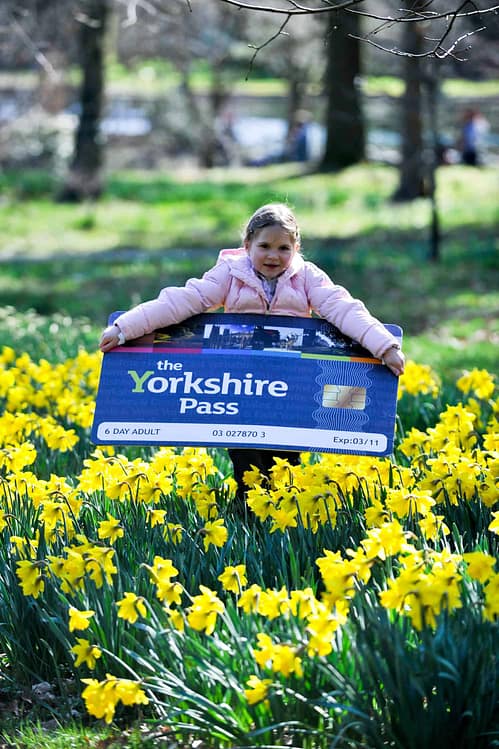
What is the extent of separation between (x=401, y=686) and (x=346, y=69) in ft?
57.2

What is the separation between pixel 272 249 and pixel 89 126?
1651cm

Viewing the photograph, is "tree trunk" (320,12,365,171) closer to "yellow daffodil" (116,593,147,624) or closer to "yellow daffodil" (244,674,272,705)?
"yellow daffodil" (116,593,147,624)

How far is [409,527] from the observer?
11.5 ft

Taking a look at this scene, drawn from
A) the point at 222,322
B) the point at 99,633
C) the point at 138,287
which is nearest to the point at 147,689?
the point at 99,633

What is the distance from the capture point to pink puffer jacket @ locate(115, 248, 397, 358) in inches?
162

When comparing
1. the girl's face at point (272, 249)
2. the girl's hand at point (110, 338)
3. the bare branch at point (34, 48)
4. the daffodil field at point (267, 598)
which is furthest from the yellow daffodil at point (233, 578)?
the bare branch at point (34, 48)

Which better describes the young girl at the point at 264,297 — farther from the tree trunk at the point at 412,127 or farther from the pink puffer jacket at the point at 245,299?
the tree trunk at the point at 412,127

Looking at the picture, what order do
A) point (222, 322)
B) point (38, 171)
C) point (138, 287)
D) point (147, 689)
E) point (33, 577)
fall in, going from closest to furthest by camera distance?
1. point (147, 689)
2. point (33, 577)
3. point (222, 322)
4. point (138, 287)
5. point (38, 171)

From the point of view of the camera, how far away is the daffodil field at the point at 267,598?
8.64 ft

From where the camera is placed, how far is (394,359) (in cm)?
398

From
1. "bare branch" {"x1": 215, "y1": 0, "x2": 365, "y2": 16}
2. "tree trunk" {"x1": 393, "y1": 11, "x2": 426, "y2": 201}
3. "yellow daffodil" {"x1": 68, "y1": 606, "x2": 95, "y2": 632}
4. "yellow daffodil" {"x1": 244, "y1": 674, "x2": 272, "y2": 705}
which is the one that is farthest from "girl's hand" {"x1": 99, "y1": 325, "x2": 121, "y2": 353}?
"tree trunk" {"x1": 393, "y1": 11, "x2": 426, "y2": 201}

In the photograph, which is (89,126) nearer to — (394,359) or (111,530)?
(394,359)

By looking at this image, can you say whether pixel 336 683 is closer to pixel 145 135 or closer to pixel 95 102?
pixel 95 102

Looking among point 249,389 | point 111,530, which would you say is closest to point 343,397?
point 249,389
